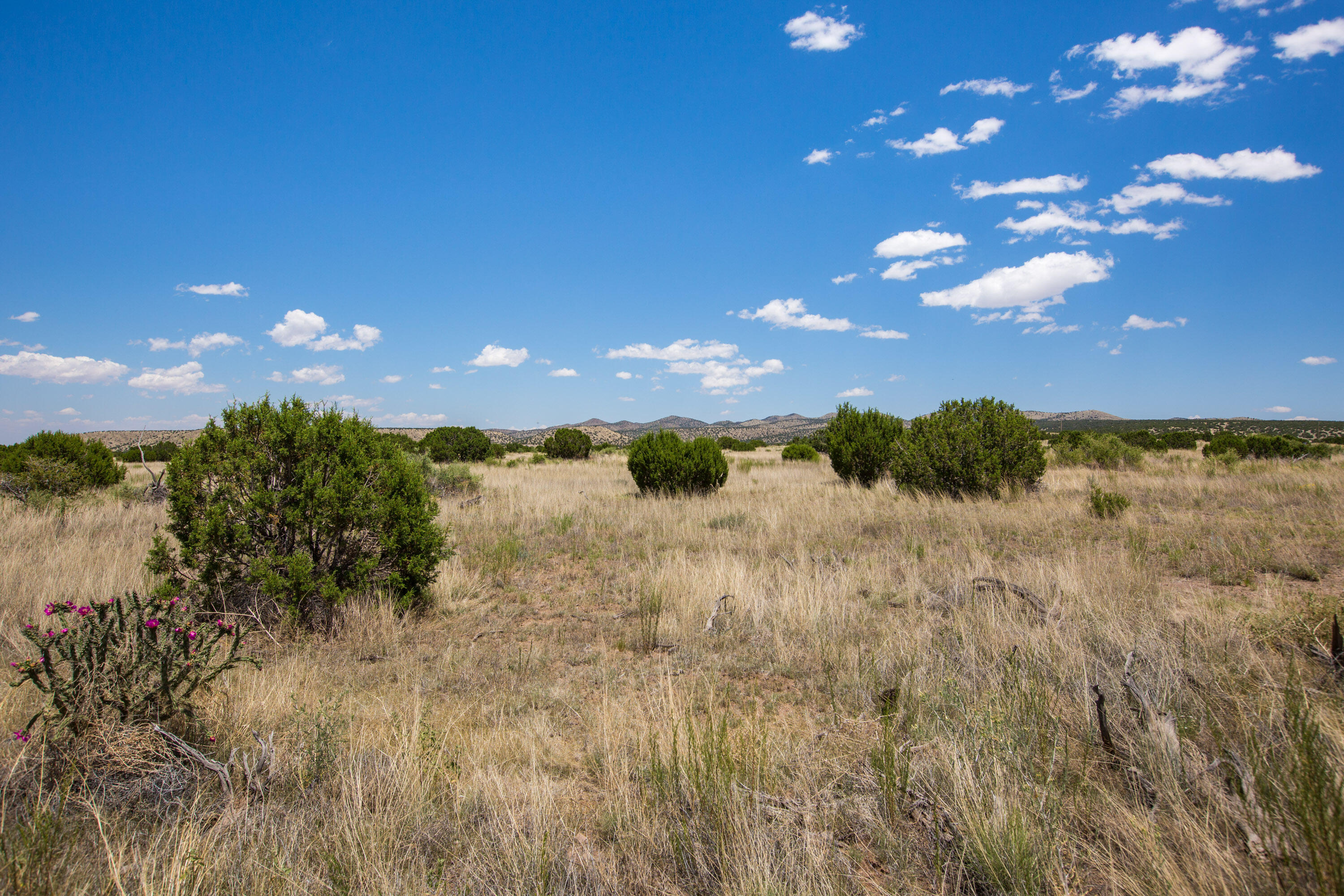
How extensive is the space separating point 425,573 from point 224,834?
3486 mm

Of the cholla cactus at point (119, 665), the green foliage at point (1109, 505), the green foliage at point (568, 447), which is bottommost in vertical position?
the green foliage at point (1109, 505)

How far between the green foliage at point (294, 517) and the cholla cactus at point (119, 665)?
1.97 metres

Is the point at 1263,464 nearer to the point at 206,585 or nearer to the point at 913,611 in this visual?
the point at 913,611

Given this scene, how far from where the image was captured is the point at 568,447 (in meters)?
28.8

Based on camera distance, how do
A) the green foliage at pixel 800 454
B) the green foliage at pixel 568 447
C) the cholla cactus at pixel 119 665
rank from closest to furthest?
the cholla cactus at pixel 119 665 < the green foliage at pixel 800 454 < the green foliage at pixel 568 447

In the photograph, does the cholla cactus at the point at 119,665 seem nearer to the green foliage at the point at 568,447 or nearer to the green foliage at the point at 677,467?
the green foliage at the point at 677,467

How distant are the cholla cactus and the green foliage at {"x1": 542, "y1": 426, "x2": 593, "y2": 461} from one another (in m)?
25.6

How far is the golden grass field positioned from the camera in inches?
77.5

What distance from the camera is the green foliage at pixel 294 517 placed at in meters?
4.85

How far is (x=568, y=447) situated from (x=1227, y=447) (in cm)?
2877

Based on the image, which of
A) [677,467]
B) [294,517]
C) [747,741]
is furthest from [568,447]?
[747,741]

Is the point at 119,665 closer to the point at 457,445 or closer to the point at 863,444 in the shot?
the point at 863,444

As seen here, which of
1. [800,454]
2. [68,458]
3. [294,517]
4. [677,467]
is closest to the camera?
[294,517]

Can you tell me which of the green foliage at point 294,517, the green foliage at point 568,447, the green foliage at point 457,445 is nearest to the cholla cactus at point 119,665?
the green foliage at point 294,517
